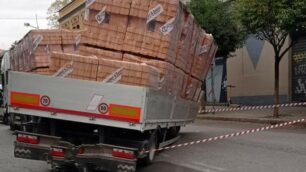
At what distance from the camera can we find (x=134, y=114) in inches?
344

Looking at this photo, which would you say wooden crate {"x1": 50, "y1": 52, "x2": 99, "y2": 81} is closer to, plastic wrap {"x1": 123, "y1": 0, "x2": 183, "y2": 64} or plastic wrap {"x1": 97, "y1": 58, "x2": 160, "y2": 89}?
plastic wrap {"x1": 97, "y1": 58, "x2": 160, "y2": 89}

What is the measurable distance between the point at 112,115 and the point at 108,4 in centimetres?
246

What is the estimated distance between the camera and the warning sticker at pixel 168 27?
1008 cm

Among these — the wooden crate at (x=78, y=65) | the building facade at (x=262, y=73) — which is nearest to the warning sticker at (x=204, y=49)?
the wooden crate at (x=78, y=65)

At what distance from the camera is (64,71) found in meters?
9.22

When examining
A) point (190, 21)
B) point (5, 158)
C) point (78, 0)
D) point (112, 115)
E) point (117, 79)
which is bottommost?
point (5, 158)

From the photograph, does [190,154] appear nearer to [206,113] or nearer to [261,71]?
[206,113]

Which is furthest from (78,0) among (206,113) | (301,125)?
(301,125)

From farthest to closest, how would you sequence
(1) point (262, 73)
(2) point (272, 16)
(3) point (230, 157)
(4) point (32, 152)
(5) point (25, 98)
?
(1) point (262, 73) < (2) point (272, 16) < (3) point (230, 157) < (5) point (25, 98) < (4) point (32, 152)

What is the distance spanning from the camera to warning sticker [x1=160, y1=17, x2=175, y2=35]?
10078 millimetres

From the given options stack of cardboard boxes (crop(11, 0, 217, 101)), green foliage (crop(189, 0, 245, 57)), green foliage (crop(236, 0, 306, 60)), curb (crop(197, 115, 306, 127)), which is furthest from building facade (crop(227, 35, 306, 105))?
stack of cardboard boxes (crop(11, 0, 217, 101))

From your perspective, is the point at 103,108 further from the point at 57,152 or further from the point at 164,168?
the point at 164,168

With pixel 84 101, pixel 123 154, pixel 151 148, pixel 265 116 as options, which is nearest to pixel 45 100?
pixel 84 101

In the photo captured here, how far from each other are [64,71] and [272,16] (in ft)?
40.9
